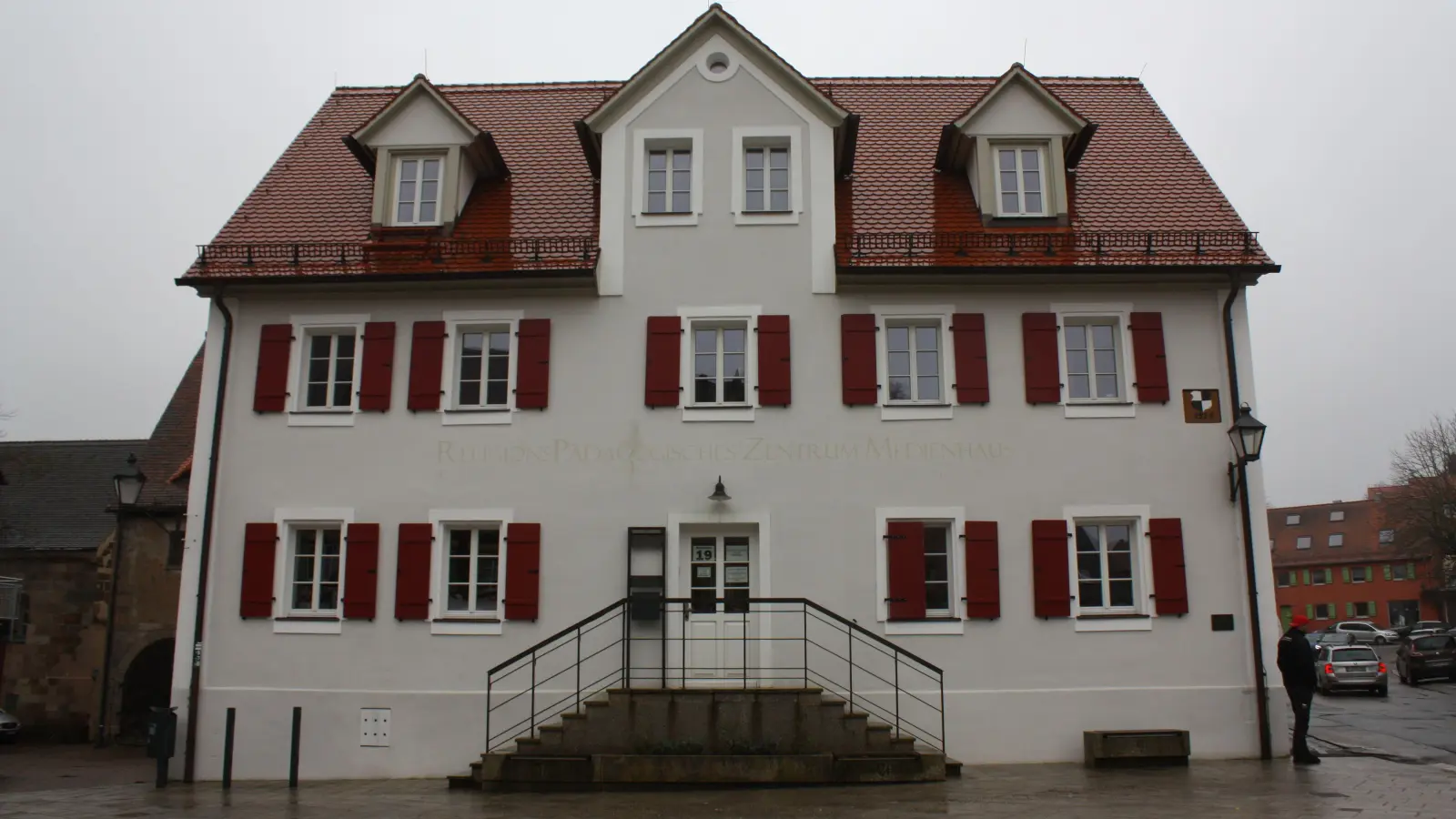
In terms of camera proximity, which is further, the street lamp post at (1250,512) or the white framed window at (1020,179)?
the white framed window at (1020,179)

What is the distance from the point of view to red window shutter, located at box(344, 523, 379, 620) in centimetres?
1625

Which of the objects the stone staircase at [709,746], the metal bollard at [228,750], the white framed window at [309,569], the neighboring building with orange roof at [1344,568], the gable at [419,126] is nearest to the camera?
the stone staircase at [709,746]

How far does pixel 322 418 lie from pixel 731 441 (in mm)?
5939

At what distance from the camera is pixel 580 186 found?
19.2 m

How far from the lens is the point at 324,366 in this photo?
57.3 ft

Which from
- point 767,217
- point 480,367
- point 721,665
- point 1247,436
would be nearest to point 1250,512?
point 1247,436

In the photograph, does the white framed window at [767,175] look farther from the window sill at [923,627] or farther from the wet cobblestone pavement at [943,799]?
the wet cobblestone pavement at [943,799]

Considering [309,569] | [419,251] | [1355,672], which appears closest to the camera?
[309,569]

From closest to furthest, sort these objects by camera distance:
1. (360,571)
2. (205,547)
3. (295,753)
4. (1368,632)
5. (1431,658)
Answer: (295,753) → (360,571) → (205,547) → (1431,658) → (1368,632)

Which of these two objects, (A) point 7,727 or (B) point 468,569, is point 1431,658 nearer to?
(B) point 468,569

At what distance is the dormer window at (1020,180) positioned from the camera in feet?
59.0

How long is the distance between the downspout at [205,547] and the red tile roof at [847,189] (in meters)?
1.05

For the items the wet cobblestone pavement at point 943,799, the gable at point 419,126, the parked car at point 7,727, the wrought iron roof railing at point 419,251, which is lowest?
the parked car at point 7,727

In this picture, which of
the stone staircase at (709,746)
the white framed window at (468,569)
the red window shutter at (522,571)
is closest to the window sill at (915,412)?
the stone staircase at (709,746)
